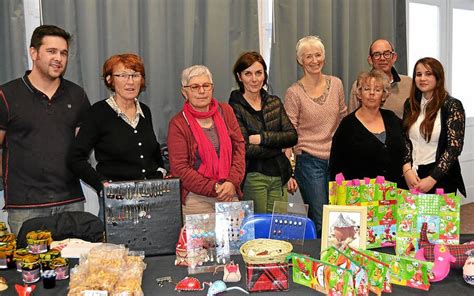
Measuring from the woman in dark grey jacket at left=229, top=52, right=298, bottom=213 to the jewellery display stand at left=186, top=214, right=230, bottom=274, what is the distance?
105cm

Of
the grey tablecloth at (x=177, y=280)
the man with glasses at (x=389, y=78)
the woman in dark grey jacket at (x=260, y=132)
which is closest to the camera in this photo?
the grey tablecloth at (x=177, y=280)

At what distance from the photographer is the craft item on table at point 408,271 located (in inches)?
60.4

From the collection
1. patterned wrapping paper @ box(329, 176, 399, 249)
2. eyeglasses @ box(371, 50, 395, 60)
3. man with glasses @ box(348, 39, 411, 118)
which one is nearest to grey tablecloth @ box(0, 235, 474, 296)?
patterned wrapping paper @ box(329, 176, 399, 249)

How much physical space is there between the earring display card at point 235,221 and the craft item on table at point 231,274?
0.17m

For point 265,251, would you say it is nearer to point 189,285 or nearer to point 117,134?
point 189,285

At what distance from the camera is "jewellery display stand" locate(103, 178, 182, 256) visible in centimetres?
178

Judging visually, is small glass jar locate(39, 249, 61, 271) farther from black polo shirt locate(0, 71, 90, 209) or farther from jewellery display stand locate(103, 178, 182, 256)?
black polo shirt locate(0, 71, 90, 209)

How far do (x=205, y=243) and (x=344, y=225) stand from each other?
0.47 m

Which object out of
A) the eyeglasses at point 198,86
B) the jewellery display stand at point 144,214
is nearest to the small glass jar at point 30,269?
the jewellery display stand at point 144,214

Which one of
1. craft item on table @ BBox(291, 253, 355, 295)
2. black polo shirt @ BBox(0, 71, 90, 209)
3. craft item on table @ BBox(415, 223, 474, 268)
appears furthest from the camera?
black polo shirt @ BBox(0, 71, 90, 209)

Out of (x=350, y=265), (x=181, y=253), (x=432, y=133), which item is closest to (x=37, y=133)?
(x=181, y=253)

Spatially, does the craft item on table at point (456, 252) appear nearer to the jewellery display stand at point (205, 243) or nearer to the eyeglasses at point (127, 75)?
the jewellery display stand at point (205, 243)

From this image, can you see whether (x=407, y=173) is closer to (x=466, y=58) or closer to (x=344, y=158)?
(x=344, y=158)

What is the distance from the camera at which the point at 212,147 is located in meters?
2.51
